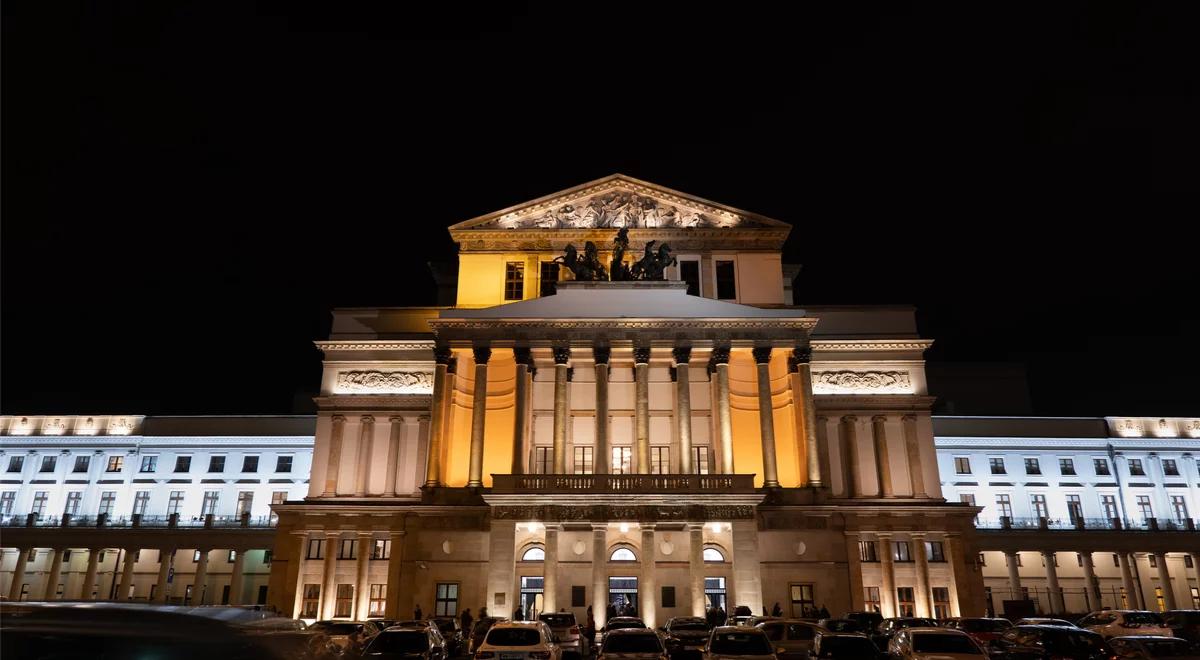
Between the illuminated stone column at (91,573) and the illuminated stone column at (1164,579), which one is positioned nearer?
the illuminated stone column at (1164,579)

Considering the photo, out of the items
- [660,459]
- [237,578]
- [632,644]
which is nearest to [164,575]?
[237,578]

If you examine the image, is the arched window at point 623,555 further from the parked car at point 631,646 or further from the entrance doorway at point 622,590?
the parked car at point 631,646

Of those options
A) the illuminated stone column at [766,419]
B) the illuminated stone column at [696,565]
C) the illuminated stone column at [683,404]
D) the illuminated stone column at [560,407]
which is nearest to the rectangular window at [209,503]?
the illuminated stone column at [560,407]

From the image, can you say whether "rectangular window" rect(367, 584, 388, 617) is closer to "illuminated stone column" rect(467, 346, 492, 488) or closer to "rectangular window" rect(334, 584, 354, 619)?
"rectangular window" rect(334, 584, 354, 619)

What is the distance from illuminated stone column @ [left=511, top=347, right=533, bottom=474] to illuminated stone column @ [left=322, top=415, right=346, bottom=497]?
418 inches

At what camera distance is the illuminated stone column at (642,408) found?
1631 inches

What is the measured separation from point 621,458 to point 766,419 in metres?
8.96

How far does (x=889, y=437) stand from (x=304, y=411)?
48.0 m

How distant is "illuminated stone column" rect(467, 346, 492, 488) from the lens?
4216 cm

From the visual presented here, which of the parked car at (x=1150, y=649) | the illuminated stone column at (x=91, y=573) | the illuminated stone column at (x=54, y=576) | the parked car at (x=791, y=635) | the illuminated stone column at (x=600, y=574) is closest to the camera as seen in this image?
the parked car at (x=1150, y=649)

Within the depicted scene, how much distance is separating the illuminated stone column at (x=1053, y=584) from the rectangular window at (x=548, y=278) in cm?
3680

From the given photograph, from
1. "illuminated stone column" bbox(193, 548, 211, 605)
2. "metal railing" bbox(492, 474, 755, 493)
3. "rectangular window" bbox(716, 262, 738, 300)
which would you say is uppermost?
"rectangular window" bbox(716, 262, 738, 300)

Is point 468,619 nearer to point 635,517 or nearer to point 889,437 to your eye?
point 635,517

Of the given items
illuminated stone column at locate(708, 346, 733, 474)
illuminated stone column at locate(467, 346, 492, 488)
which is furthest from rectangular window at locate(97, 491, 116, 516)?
illuminated stone column at locate(708, 346, 733, 474)
